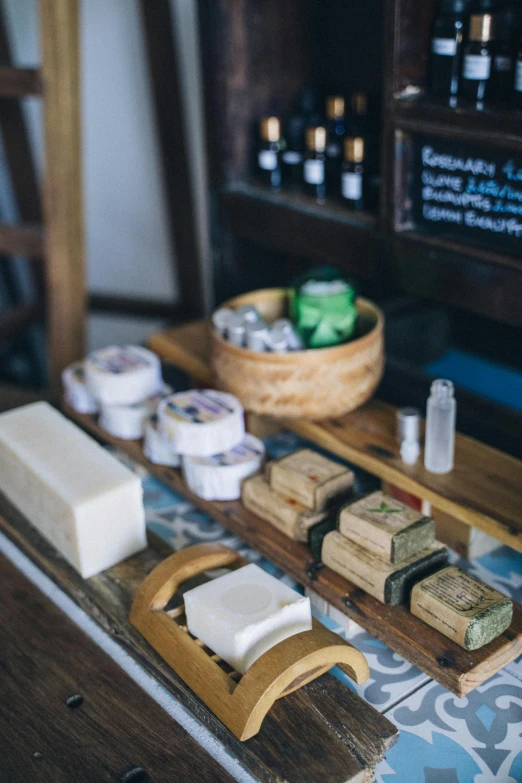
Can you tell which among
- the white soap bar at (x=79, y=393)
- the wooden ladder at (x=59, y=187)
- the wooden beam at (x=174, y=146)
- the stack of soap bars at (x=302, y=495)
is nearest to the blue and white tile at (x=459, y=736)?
the stack of soap bars at (x=302, y=495)

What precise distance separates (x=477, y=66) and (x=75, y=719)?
1.24 m

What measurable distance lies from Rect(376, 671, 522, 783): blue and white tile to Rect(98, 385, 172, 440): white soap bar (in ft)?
2.51

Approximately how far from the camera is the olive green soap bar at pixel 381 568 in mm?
1157

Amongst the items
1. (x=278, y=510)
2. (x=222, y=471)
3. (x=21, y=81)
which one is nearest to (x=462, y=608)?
(x=278, y=510)

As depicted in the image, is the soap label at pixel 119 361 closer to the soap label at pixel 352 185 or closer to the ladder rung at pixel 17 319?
the soap label at pixel 352 185

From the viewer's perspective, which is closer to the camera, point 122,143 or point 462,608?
point 462,608

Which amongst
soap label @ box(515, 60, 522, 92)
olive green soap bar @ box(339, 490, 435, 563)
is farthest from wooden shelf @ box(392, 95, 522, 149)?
olive green soap bar @ box(339, 490, 435, 563)

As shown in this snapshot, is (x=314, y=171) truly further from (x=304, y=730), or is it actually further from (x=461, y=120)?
(x=304, y=730)

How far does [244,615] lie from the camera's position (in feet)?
3.52

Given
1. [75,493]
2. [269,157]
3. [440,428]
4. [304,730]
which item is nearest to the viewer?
[304,730]

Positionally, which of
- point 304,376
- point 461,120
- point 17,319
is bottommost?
point 17,319

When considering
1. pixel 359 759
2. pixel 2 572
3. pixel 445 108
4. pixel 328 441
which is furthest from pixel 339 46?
pixel 359 759

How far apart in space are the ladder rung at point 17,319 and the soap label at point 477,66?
1.98 m

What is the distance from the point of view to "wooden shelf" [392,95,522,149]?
1.36 meters
